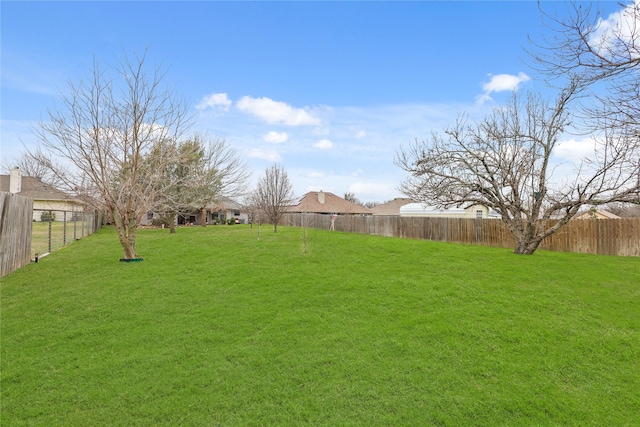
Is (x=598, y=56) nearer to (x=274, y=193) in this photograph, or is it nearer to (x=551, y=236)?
(x=551, y=236)

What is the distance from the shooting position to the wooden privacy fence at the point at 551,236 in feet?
35.9

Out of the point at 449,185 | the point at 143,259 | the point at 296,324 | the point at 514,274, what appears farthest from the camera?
the point at 449,185

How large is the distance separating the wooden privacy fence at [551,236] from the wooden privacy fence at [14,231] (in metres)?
8.56

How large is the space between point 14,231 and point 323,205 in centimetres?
3043

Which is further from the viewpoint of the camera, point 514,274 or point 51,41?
point 51,41

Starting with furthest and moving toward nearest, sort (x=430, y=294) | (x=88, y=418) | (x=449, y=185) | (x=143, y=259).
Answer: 1. (x=449, y=185)
2. (x=143, y=259)
3. (x=430, y=294)
4. (x=88, y=418)

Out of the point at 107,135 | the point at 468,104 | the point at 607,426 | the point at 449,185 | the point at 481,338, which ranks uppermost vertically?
the point at 468,104

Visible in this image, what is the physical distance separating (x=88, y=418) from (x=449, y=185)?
10.4 metres

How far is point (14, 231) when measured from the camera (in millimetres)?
6746

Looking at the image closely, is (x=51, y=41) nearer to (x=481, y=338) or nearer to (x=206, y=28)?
(x=206, y=28)

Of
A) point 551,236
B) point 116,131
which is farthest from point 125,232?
point 551,236

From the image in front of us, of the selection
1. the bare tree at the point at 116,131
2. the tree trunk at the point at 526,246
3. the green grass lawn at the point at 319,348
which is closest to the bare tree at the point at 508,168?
the tree trunk at the point at 526,246

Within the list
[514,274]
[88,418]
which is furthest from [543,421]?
[514,274]

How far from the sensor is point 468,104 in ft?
36.0
